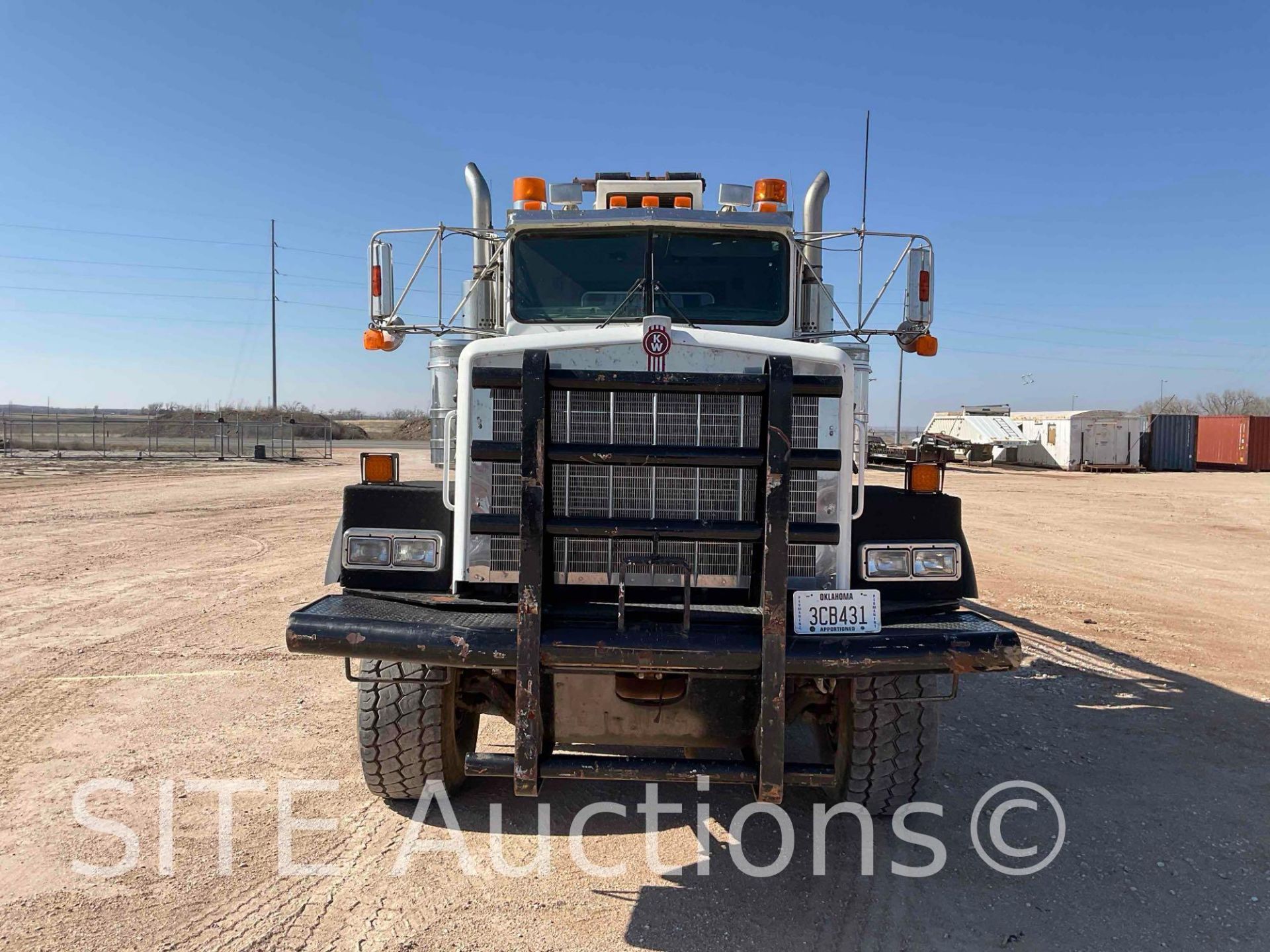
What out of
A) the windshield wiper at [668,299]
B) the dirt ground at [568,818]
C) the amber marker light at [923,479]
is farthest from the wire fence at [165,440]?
the amber marker light at [923,479]

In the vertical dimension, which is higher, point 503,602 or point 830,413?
point 830,413

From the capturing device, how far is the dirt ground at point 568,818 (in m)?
2.86

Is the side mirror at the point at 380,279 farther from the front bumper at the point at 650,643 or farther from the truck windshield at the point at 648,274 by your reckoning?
the front bumper at the point at 650,643

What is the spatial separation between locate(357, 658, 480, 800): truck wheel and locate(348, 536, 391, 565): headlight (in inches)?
17.0

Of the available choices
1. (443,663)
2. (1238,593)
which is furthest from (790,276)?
(1238,593)

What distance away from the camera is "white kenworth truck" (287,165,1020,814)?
2.80 meters

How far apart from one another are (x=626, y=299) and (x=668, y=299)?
0.80 feet

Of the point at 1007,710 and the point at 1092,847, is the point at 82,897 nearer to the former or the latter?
the point at 1092,847

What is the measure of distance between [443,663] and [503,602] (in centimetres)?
41

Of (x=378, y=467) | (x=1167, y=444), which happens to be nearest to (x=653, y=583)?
(x=378, y=467)

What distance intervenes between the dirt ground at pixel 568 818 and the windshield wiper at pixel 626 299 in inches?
98.1

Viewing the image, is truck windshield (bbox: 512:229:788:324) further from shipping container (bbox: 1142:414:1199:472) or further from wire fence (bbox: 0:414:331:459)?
shipping container (bbox: 1142:414:1199:472)

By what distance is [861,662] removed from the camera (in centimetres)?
276

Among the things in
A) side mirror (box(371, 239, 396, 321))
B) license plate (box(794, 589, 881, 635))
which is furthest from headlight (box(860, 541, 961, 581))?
side mirror (box(371, 239, 396, 321))
